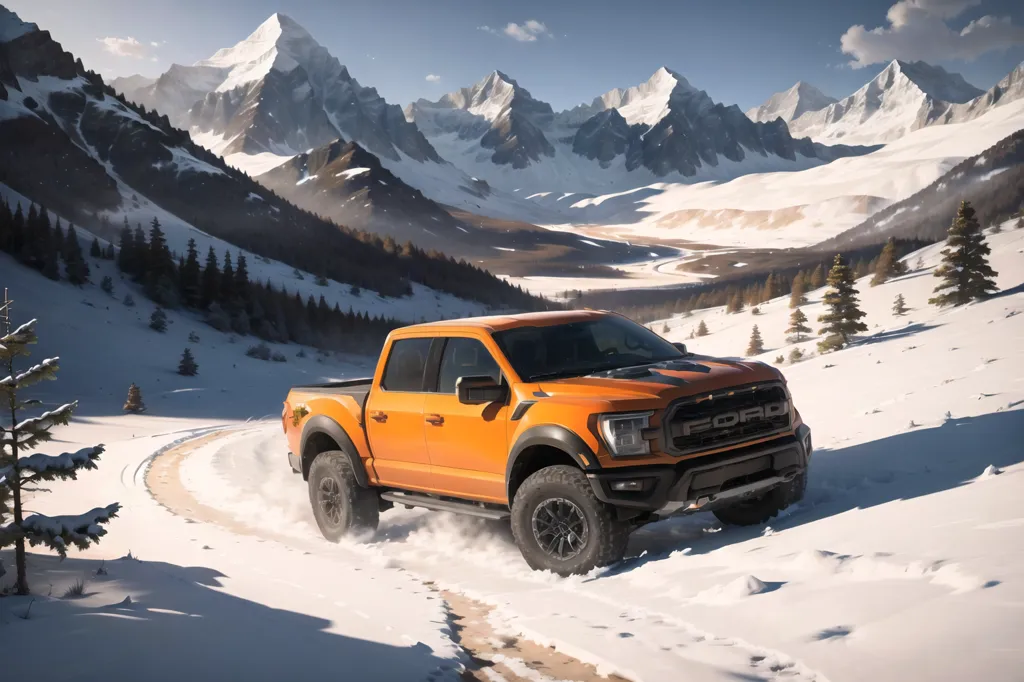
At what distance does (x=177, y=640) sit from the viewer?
4.33 m

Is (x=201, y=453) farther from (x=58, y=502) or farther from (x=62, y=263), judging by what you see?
(x=62, y=263)

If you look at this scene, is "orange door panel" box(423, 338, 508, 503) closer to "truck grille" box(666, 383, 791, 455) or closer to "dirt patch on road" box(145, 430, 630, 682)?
"dirt patch on road" box(145, 430, 630, 682)

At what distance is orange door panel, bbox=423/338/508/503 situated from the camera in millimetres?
6473

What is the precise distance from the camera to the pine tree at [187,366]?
47.7 metres

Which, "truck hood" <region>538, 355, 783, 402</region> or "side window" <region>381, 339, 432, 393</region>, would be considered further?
"side window" <region>381, 339, 432, 393</region>

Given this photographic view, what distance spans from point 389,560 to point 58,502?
5681mm

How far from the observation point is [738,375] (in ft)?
19.8

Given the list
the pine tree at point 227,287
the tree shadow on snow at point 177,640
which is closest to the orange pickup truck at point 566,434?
the tree shadow on snow at point 177,640

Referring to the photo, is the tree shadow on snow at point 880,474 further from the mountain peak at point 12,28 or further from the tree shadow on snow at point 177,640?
the mountain peak at point 12,28

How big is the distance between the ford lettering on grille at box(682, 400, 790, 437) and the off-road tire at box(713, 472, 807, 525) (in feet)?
2.40

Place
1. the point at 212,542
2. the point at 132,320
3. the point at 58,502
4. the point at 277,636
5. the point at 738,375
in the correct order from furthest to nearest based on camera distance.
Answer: the point at 132,320 < the point at 58,502 < the point at 212,542 < the point at 738,375 < the point at 277,636

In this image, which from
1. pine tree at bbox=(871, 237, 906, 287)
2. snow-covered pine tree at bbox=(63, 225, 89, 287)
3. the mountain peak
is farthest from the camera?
the mountain peak

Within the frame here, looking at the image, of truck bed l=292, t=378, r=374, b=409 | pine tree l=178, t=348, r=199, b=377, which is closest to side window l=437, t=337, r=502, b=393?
truck bed l=292, t=378, r=374, b=409

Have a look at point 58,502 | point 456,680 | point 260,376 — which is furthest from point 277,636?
point 260,376
